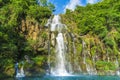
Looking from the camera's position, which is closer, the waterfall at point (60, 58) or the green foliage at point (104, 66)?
the waterfall at point (60, 58)

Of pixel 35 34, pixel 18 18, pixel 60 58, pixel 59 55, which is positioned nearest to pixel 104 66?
pixel 60 58

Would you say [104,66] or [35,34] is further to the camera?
Result: [35,34]

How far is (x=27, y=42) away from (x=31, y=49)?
52.4 inches

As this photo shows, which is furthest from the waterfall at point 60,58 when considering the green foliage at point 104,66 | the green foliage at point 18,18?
the green foliage at point 104,66

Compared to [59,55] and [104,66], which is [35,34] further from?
[104,66]

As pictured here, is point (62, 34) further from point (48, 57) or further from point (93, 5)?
point (93, 5)

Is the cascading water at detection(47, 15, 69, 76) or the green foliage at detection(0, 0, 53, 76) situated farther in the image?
the cascading water at detection(47, 15, 69, 76)

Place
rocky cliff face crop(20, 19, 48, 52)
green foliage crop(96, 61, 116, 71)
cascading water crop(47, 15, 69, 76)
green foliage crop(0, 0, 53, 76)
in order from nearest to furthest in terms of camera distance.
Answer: green foliage crop(0, 0, 53, 76)
cascading water crop(47, 15, 69, 76)
rocky cliff face crop(20, 19, 48, 52)
green foliage crop(96, 61, 116, 71)

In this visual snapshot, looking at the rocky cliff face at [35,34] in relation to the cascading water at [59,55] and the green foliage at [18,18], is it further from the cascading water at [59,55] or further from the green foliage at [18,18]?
the cascading water at [59,55]

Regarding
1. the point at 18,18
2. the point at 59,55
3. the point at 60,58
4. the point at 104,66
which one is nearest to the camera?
the point at 60,58

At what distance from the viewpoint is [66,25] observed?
47969 mm

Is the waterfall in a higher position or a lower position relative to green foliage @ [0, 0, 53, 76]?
lower

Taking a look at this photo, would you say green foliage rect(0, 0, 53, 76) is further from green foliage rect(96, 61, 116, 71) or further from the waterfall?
green foliage rect(96, 61, 116, 71)

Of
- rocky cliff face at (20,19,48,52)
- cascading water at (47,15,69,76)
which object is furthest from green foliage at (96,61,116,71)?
rocky cliff face at (20,19,48,52)
